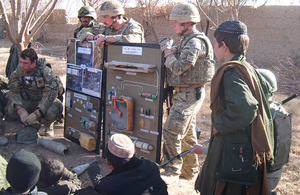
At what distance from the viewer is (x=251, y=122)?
210 centimetres

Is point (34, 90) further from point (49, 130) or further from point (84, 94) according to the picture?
point (84, 94)

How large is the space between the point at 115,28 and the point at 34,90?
80.3 inches

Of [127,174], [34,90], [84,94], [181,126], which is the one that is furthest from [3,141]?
[127,174]

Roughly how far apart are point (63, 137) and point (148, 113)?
2.12m

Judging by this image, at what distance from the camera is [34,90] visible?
541cm

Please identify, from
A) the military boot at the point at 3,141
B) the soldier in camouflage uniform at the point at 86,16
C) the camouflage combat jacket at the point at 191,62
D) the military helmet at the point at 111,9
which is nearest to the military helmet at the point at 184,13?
the camouflage combat jacket at the point at 191,62

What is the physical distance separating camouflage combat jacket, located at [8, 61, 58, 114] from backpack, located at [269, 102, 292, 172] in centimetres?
385

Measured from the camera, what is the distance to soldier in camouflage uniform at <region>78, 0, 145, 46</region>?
13.6 ft

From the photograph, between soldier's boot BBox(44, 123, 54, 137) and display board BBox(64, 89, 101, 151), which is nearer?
display board BBox(64, 89, 101, 151)

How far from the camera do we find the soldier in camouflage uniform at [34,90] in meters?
5.06

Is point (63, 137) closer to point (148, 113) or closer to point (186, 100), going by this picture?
point (148, 113)

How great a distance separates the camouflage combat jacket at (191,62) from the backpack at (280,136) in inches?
46.9

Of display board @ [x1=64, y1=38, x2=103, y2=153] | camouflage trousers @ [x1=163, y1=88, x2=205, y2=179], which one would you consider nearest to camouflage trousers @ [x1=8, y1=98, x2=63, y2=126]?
display board @ [x1=64, y1=38, x2=103, y2=153]

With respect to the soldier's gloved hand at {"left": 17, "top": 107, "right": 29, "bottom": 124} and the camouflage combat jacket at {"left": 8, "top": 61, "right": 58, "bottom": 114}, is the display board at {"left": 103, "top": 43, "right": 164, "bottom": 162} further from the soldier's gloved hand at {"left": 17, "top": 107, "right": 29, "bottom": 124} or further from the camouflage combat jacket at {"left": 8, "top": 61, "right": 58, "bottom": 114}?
the soldier's gloved hand at {"left": 17, "top": 107, "right": 29, "bottom": 124}
